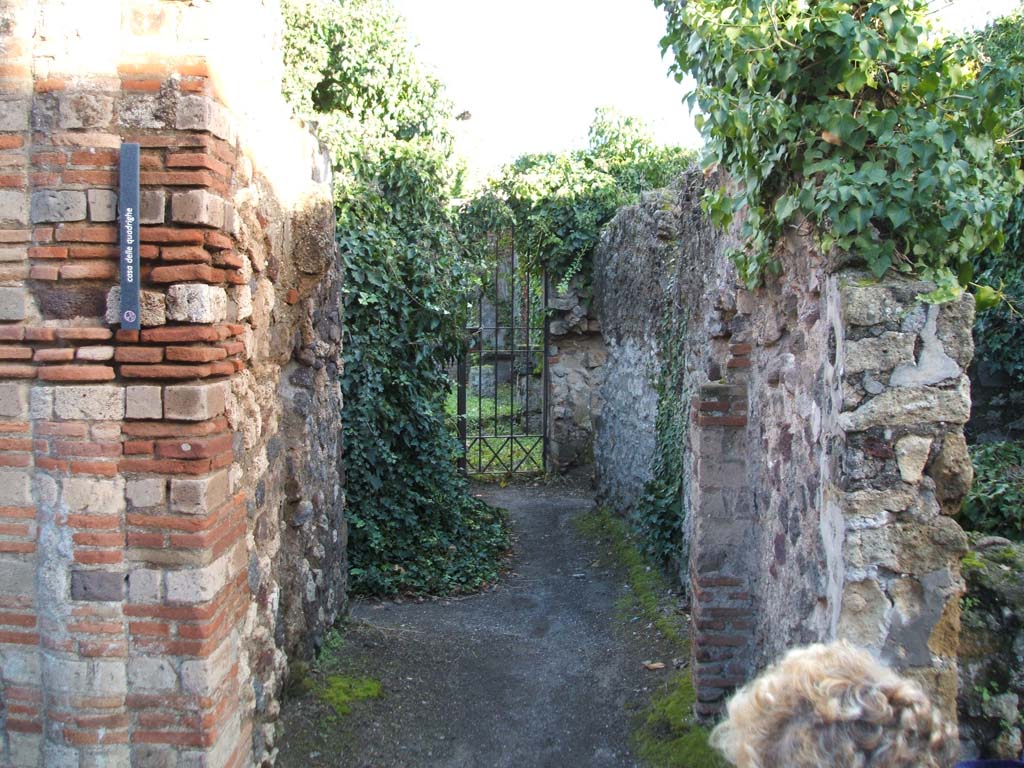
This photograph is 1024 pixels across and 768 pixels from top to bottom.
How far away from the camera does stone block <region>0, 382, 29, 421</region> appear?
2879mm

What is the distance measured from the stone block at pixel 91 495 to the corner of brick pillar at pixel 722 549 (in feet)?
8.88

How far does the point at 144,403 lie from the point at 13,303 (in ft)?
1.88

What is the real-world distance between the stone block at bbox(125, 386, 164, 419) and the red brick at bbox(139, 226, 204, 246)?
50 cm

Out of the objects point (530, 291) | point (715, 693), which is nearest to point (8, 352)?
point (715, 693)

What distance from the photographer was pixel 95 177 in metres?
2.83

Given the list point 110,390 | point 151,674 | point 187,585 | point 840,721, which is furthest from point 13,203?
point 840,721

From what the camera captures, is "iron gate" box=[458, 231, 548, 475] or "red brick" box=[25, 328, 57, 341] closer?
"red brick" box=[25, 328, 57, 341]

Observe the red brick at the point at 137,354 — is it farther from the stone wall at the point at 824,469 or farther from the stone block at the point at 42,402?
the stone wall at the point at 824,469

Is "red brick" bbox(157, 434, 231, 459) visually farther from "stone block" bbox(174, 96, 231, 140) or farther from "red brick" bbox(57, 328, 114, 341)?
"stone block" bbox(174, 96, 231, 140)

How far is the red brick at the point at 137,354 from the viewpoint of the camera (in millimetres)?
2850

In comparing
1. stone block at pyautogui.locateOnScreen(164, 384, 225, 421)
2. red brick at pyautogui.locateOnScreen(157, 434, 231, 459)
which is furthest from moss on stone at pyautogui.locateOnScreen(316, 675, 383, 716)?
stone block at pyautogui.locateOnScreen(164, 384, 225, 421)

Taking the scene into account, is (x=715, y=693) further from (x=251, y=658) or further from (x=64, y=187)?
(x=64, y=187)

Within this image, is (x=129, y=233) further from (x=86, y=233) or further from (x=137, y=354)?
(x=137, y=354)

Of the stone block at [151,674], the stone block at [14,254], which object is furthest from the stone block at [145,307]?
the stone block at [151,674]
